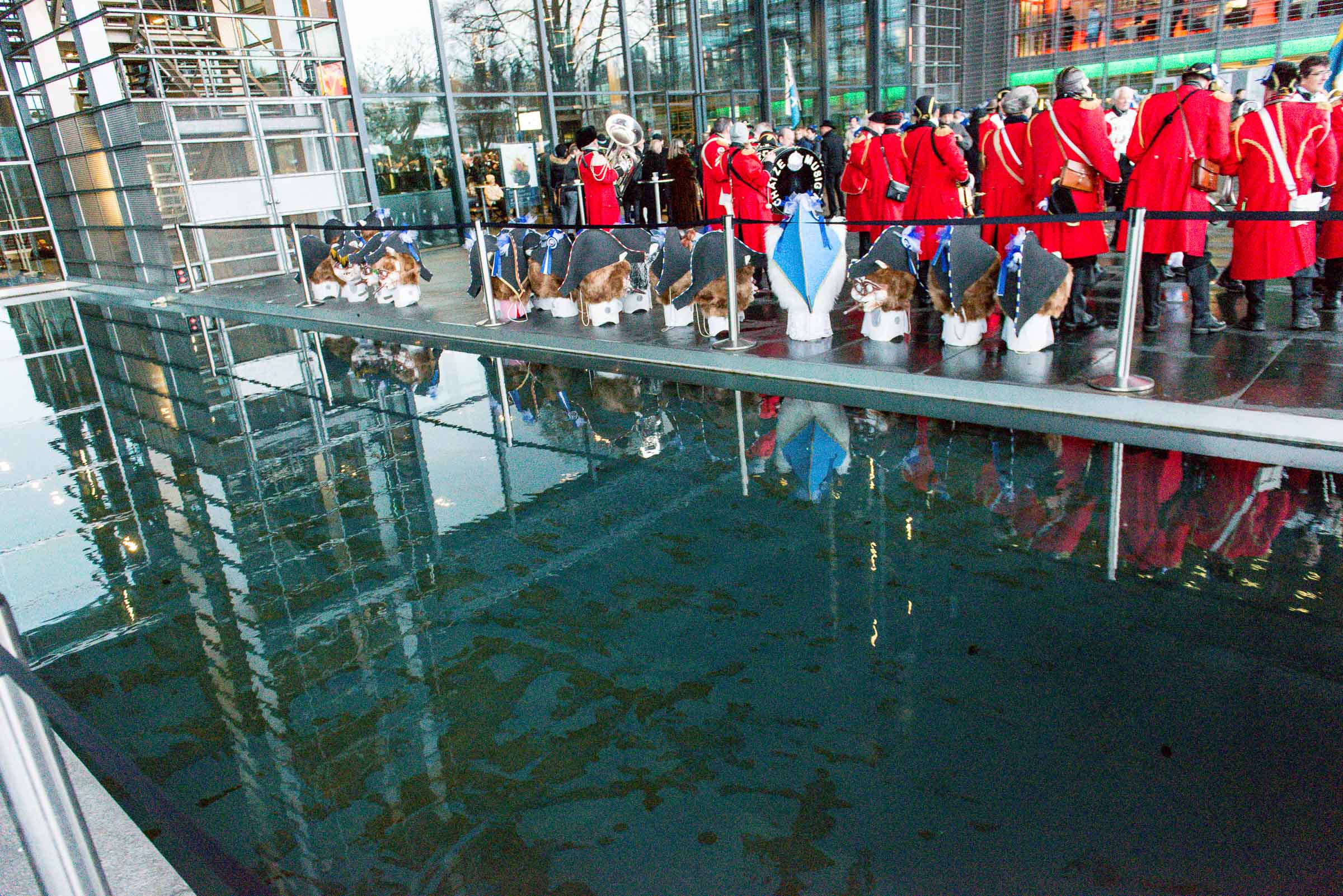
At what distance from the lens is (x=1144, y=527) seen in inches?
162

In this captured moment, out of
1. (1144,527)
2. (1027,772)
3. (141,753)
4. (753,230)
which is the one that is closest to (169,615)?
(141,753)

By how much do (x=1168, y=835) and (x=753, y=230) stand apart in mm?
9272

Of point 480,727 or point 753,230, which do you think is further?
point 753,230

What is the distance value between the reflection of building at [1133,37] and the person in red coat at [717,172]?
1390 cm

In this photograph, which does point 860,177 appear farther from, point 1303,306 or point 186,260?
point 186,260

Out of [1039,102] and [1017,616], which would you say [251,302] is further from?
[1017,616]

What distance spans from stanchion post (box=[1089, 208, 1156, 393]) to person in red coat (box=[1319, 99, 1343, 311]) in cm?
250

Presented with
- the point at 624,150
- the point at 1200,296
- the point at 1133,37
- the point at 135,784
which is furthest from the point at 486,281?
the point at 1133,37

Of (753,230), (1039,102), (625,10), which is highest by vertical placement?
(625,10)

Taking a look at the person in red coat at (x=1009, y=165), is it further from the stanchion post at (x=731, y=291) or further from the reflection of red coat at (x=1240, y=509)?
the reflection of red coat at (x=1240, y=509)

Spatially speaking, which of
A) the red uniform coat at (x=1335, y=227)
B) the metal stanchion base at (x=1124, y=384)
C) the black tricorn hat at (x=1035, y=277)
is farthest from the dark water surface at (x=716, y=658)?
the red uniform coat at (x=1335, y=227)

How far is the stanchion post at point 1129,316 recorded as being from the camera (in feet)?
18.0

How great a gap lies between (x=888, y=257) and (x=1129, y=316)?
2.01 metres

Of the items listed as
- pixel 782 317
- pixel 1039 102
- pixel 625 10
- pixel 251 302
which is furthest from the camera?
pixel 625 10
